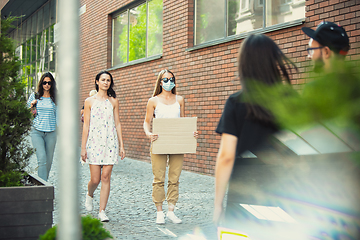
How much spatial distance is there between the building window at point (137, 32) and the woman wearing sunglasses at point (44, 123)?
16.7 feet

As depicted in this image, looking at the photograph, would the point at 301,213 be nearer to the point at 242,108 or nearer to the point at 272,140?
the point at 272,140

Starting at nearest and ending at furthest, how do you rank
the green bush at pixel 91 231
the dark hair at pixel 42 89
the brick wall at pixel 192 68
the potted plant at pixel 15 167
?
the green bush at pixel 91 231, the potted plant at pixel 15 167, the dark hair at pixel 42 89, the brick wall at pixel 192 68

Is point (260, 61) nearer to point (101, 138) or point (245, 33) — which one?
point (101, 138)

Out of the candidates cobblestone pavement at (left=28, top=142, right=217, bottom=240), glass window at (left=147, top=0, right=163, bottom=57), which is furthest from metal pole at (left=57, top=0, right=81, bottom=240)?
glass window at (left=147, top=0, right=163, bottom=57)

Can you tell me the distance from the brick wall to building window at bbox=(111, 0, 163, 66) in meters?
0.31

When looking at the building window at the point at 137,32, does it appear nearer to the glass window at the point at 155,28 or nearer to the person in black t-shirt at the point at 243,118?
the glass window at the point at 155,28

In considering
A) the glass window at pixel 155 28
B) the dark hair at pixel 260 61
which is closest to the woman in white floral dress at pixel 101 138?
the dark hair at pixel 260 61

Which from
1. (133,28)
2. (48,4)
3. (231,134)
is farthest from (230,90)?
(48,4)

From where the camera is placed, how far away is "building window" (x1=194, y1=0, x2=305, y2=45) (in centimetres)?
714

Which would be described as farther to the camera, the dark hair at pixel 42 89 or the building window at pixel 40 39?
the building window at pixel 40 39

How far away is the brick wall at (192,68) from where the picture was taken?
6.50m

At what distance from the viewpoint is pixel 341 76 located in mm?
1004

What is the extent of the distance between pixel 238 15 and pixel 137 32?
15.5ft

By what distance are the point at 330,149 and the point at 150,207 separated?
185 inches
